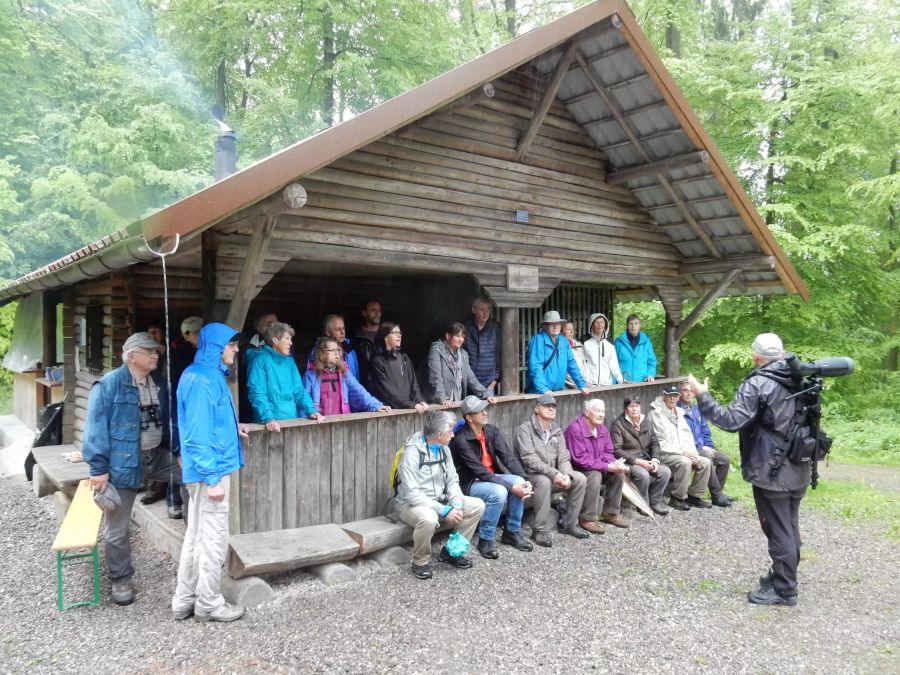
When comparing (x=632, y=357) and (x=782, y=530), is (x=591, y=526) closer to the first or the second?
(x=782, y=530)

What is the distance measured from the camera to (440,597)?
16.5ft

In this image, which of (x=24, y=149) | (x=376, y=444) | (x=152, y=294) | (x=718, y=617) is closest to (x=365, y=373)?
(x=376, y=444)

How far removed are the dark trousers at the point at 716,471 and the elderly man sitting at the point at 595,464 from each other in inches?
63.3

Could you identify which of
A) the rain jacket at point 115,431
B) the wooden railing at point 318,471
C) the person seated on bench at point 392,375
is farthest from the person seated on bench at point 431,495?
the rain jacket at point 115,431

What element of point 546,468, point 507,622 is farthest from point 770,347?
point 507,622

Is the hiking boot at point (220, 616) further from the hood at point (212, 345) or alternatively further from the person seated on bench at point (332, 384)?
the person seated on bench at point (332, 384)

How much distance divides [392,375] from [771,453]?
11.1 ft

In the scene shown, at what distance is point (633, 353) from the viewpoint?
930cm

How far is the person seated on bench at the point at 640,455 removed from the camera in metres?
7.42

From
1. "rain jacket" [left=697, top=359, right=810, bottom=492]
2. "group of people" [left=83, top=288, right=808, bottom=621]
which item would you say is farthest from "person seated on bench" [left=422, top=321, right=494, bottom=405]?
"rain jacket" [left=697, top=359, right=810, bottom=492]

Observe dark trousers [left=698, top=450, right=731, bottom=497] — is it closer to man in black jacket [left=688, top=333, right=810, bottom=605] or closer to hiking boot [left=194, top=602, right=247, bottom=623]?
man in black jacket [left=688, top=333, right=810, bottom=605]

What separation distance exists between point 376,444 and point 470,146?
339cm

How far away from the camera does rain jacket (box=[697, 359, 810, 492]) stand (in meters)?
4.89

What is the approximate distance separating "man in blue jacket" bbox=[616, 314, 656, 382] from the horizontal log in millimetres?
5186
